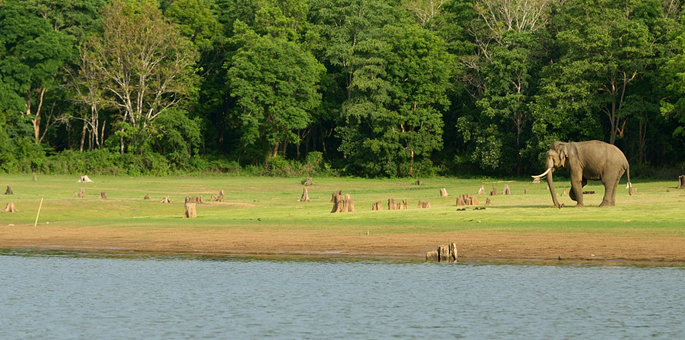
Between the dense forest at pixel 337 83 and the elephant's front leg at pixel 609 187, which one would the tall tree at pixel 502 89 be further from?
the elephant's front leg at pixel 609 187

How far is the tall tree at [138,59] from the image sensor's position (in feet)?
292

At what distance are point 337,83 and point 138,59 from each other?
816 inches

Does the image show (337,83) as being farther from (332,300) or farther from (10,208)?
(332,300)

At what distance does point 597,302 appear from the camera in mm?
21031

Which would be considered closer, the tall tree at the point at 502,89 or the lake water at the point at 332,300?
the lake water at the point at 332,300

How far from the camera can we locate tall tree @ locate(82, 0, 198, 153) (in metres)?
89.1

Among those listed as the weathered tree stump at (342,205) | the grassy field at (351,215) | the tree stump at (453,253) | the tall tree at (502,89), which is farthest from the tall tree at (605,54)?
the tree stump at (453,253)

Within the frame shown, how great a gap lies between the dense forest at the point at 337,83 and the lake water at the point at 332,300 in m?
54.2

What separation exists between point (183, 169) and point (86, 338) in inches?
2954

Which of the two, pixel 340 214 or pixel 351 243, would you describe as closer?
pixel 351 243

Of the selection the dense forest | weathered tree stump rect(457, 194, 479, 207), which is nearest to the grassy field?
weathered tree stump rect(457, 194, 479, 207)

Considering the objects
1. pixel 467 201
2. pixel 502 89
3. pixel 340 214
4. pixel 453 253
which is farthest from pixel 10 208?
pixel 502 89

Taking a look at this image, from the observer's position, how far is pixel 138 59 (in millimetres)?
89938

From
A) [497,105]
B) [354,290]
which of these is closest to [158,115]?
[497,105]
